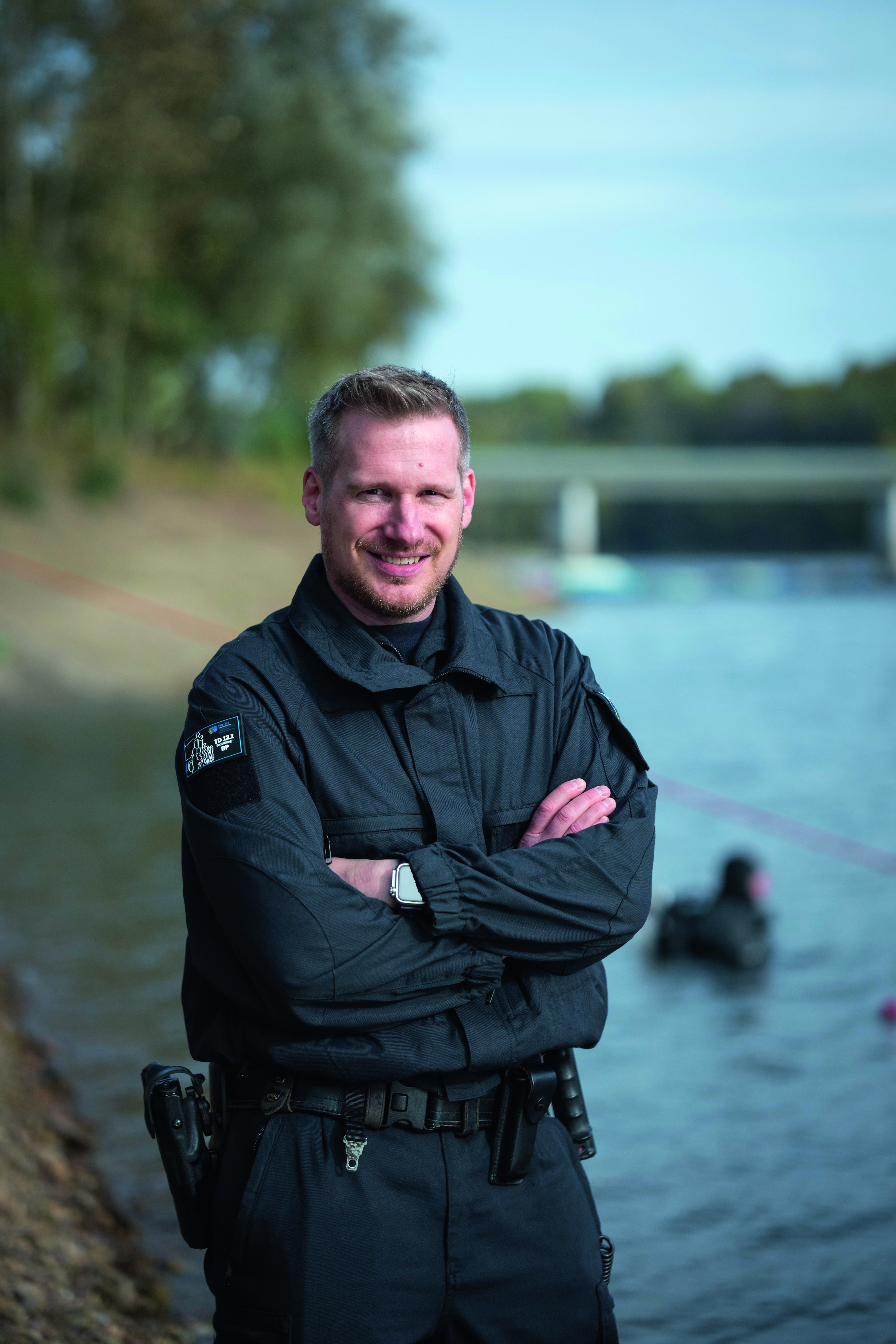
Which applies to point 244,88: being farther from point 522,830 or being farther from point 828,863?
point 522,830

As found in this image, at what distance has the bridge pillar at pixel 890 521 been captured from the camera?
225ft

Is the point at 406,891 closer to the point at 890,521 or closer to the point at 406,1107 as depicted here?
the point at 406,1107

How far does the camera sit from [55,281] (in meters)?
27.9

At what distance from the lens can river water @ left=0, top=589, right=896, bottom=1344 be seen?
4.46 metres

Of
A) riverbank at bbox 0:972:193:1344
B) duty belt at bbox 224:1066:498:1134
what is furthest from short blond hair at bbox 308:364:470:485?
riverbank at bbox 0:972:193:1344

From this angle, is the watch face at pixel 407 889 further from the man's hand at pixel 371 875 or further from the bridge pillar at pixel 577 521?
the bridge pillar at pixel 577 521

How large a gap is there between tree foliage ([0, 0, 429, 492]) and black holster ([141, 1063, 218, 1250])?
25925mm

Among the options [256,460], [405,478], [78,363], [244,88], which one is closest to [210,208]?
[244,88]

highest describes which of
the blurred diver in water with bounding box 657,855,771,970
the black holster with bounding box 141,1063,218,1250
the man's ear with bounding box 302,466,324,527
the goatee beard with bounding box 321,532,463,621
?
the man's ear with bounding box 302,466,324,527

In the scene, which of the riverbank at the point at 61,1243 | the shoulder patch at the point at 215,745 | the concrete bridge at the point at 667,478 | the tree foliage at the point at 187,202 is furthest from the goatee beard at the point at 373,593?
the concrete bridge at the point at 667,478

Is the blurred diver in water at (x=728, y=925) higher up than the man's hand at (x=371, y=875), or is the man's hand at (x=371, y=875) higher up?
the man's hand at (x=371, y=875)

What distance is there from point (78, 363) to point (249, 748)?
30352mm

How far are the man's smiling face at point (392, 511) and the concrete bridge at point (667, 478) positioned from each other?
61351 millimetres

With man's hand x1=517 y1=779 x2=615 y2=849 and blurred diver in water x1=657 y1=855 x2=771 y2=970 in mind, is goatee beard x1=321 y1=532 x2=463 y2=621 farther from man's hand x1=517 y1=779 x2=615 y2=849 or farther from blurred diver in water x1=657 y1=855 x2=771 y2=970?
blurred diver in water x1=657 y1=855 x2=771 y2=970
